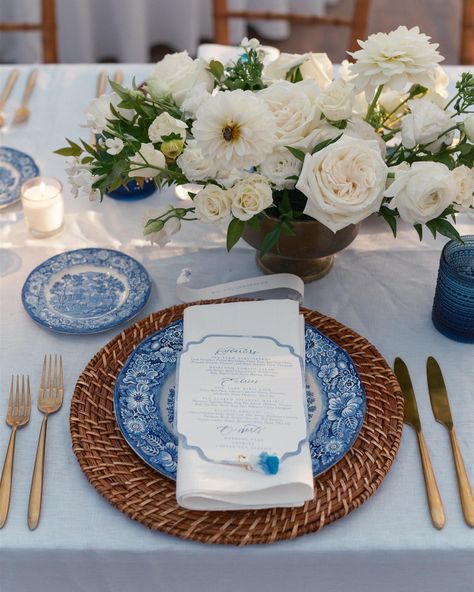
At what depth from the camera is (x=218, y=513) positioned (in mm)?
819

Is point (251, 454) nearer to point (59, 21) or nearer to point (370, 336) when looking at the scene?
point (370, 336)

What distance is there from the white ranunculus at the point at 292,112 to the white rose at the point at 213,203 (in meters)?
0.09

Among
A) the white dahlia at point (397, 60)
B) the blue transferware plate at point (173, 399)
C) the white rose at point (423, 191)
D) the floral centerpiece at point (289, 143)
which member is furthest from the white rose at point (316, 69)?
the blue transferware plate at point (173, 399)

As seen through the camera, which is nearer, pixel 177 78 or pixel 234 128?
pixel 234 128

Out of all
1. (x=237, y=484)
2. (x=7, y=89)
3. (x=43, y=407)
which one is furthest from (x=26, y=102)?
(x=237, y=484)

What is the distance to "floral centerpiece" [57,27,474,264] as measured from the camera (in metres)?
0.86

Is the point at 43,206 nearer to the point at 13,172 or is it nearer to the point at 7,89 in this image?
the point at 13,172

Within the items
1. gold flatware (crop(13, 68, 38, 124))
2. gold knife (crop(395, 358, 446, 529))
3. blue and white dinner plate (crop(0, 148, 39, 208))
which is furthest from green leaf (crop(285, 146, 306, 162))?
gold flatware (crop(13, 68, 38, 124))

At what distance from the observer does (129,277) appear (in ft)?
3.82

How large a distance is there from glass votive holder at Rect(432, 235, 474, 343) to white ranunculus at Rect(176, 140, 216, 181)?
1.17 feet

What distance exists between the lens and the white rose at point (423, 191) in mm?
853

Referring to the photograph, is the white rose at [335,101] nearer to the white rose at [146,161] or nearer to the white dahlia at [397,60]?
the white dahlia at [397,60]

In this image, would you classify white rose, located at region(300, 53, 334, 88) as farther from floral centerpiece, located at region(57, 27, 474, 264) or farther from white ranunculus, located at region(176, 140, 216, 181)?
white ranunculus, located at region(176, 140, 216, 181)

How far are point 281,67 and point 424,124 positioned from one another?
22 centimetres
